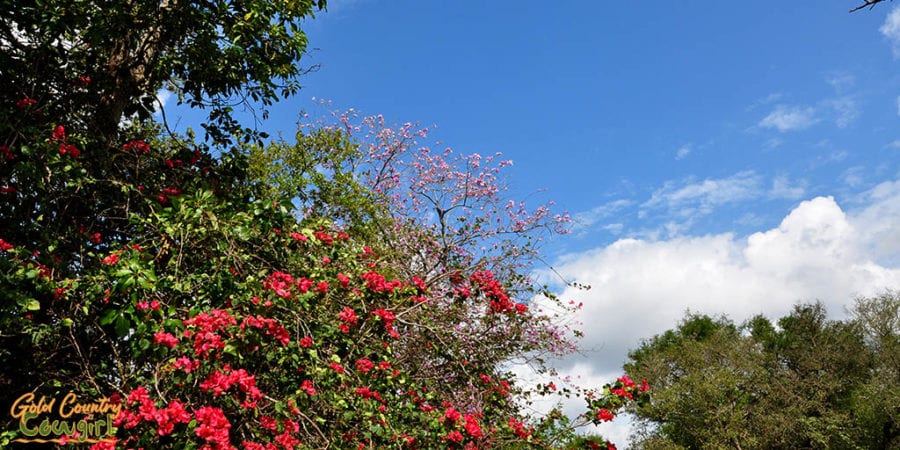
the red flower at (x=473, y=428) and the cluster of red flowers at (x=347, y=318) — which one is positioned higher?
the cluster of red flowers at (x=347, y=318)

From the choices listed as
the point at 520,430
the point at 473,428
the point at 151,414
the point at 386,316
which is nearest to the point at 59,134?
the point at 151,414

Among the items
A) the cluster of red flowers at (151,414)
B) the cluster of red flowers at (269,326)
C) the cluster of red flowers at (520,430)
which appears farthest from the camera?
the cluster of red flowers at (520,430)

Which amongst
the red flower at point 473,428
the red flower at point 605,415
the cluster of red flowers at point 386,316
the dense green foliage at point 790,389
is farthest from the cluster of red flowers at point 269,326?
the dense green foliage at point 790,389

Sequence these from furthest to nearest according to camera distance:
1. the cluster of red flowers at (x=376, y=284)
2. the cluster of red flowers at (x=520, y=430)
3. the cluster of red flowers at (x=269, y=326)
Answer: the cluster of red flowers at (x=520, y=430)
the cluster of red flowers at (x=376, y=284)
the cluster of red flowers at (x=269, y=326)

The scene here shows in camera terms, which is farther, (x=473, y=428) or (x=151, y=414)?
(x=473, y=428)

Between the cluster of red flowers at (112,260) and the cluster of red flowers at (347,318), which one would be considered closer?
the cluster of red flowers at (112,260)

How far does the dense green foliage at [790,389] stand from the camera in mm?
23922

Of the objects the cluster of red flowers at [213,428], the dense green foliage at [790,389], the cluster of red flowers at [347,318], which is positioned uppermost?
the dense green foliage at [790,389]

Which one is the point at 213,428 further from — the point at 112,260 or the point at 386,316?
the point at 386,316

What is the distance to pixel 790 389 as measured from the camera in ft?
87.8

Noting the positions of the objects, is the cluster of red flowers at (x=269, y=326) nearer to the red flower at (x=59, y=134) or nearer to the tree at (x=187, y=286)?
the tree at (x=187, y=286)

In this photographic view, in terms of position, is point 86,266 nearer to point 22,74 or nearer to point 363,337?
point 22,74

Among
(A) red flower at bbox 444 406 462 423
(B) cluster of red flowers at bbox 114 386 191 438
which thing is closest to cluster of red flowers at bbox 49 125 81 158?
(B) cluster of red flowers at bbox 114 386 191 438

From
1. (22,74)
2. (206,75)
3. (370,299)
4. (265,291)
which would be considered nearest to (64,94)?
(22,74)
